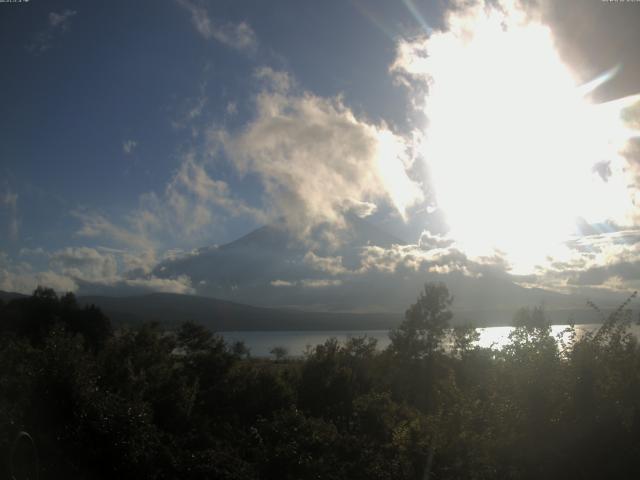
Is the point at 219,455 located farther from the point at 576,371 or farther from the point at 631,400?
the point at 631,400

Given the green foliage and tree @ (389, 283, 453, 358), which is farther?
tree @ (389, 283, 453, 358)

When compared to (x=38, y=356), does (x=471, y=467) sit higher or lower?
lower

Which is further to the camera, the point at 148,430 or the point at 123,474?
the point at 148,430

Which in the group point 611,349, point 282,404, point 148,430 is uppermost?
point 611,349

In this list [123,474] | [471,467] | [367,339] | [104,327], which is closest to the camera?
[471,467]

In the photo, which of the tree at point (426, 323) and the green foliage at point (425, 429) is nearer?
the green foliage at point (425, 429)

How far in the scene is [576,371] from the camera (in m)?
10.3

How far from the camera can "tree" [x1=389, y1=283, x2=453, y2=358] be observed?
1855 inches

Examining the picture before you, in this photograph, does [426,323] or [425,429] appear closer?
[425,429]

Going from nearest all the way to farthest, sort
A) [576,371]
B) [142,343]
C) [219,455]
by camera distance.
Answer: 1. [576,371]
2. [219,455]
3. [142,343]

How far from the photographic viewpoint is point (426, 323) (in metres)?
48.7

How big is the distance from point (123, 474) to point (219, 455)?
2067mm

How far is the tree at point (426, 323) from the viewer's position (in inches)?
1855

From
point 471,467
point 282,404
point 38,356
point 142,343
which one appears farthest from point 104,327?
point 471,467
